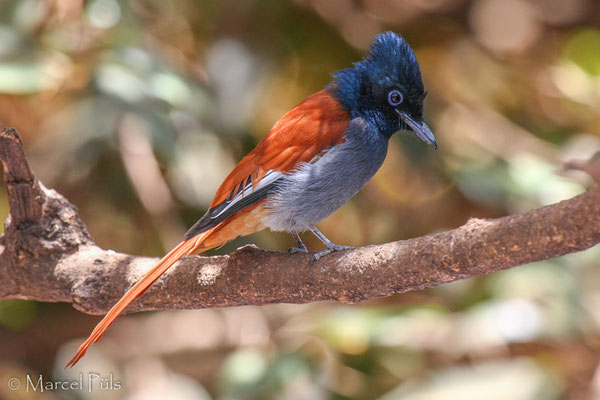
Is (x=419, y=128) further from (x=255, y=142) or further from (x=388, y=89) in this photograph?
(x=255, y=142)

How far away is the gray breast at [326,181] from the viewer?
2.64m

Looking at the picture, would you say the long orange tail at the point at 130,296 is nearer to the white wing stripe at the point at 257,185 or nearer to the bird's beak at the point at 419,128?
the white wing stripe at the point at 257,185

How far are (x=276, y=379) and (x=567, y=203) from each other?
2.00 metres

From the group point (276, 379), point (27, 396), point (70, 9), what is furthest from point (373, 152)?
point (27, 396)

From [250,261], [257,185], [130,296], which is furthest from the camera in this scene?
[257,185]

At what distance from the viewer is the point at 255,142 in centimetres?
392

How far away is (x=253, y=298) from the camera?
2430 mm

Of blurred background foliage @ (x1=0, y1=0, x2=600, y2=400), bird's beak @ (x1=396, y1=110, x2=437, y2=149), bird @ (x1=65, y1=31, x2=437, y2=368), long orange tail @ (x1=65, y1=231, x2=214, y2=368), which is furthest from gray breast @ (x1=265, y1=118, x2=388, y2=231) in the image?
blurred background foliage @ (x1=0, y1=0, x2=600, y2=400)

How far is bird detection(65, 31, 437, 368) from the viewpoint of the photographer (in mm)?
2621

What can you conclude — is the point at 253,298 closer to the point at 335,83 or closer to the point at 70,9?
the point at 335,83

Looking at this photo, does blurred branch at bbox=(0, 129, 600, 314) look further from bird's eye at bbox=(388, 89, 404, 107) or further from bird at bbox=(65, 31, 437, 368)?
bird's eye at bbox=(388, 89, 404, 107)

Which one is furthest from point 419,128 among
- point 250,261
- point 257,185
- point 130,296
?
point 130,296

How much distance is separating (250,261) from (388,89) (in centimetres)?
86

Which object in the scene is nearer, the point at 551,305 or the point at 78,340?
the point at 551,305
